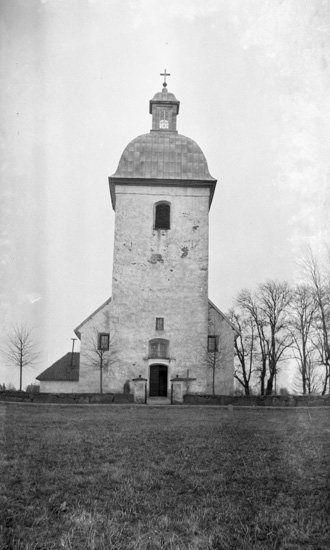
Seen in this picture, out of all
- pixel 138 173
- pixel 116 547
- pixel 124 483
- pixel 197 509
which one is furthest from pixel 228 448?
pixel 138 173

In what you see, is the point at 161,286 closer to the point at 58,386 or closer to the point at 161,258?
the point at 161,258

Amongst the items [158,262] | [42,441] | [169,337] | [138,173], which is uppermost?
[138,173]

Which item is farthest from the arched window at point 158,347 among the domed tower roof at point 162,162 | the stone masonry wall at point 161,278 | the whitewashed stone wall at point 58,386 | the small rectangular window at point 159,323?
the whitewashed stone wall at point 58,386

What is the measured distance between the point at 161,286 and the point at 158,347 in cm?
353

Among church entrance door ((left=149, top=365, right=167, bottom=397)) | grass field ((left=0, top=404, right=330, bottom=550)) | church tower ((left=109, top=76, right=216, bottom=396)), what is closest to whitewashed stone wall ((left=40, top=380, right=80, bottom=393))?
church entrance door ((left=149, top=365, right=167, bottom=397))

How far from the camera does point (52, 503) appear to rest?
4.50 meters

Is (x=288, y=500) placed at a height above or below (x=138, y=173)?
below

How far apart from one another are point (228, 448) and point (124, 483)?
9.76ft

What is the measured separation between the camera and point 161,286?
2923 centimetres

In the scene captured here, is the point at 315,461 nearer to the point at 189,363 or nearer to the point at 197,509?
the point at 197,509

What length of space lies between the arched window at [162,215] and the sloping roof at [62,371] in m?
17.4

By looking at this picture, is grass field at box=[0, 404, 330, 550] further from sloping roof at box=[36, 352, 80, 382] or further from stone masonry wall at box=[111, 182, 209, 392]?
sloping roof at box=[36, 352, 80, 382]

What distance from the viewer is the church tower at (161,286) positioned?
28.3 metres

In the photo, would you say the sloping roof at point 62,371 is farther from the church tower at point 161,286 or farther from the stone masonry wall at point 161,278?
the stone masonry wall at point 161,278
